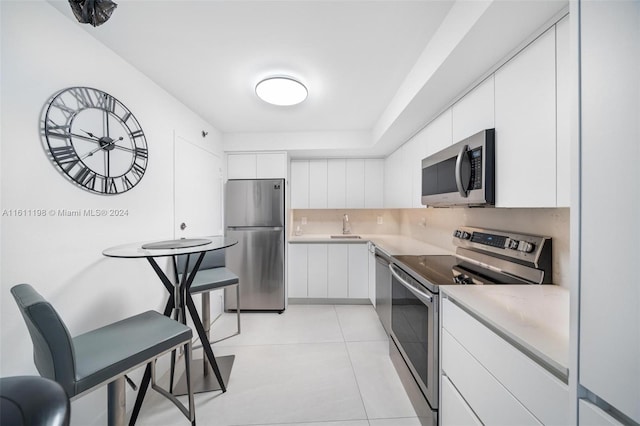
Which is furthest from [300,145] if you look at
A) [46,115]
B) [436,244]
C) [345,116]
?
[46,115]

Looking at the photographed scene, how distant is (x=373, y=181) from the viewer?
3.62 m

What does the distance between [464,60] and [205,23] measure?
4.54 feet

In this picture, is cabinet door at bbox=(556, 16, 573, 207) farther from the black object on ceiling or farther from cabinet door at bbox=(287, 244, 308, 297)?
cabinet door at bbox=(287, 244, 308, 297)

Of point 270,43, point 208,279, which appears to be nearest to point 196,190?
point 208,279

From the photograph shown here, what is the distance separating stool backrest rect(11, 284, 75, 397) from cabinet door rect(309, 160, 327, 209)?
2896mm

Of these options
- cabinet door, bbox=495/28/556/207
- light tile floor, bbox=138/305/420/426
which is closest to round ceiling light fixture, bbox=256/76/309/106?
cabinet door, bbox=495/28/556/207

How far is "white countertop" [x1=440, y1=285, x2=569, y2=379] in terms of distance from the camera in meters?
0.74

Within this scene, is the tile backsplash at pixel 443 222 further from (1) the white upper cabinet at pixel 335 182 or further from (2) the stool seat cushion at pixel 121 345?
(2) the stool seat cushion at pixel 121 345

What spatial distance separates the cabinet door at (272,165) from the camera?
10.5ft

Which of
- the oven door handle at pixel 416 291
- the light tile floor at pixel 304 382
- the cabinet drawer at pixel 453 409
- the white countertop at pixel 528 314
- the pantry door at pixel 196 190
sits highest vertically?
the pantry door at pixel 196 190

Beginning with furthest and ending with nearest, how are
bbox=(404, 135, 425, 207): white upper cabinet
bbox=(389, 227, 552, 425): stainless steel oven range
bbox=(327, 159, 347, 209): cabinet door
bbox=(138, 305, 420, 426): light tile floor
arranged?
bbox=(327, 159, 347, 209): cabinet door → bbox=(404, 135, 425, 207): white upper cabinet → bbox=(138, 305, 420, 426): light tile floor → bbox=(389, 227, 552, 425): stainless steel oven range

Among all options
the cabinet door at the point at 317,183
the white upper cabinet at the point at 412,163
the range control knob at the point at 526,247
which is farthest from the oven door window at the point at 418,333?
the cabinet door at the point at 317,183

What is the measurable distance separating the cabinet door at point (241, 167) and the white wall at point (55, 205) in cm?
143

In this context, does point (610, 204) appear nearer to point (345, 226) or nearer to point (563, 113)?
point (563, 113)
